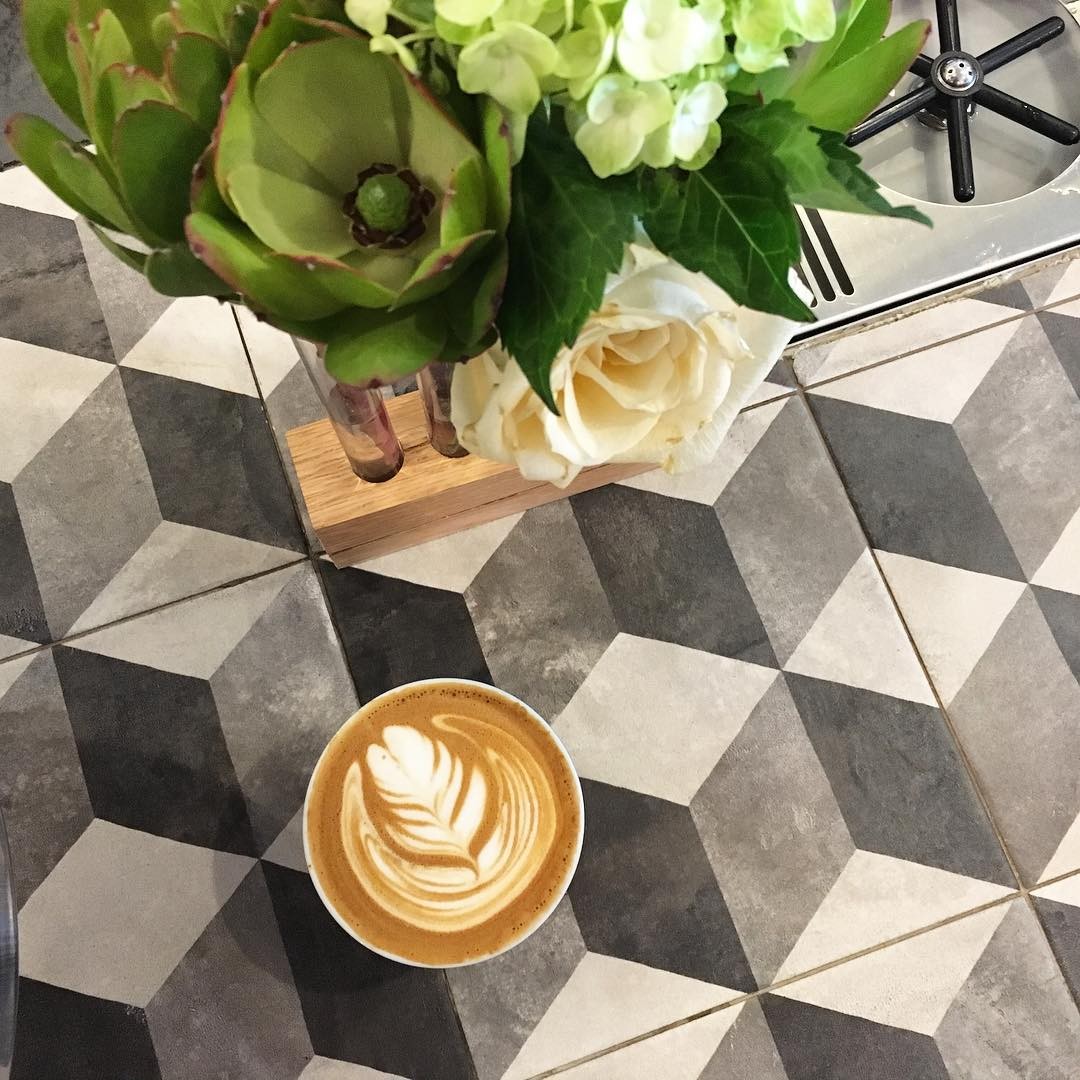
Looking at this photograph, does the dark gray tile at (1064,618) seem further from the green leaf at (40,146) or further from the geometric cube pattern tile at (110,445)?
the green leaf at (40,146)

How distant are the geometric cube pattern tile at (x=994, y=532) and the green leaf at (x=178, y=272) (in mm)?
971

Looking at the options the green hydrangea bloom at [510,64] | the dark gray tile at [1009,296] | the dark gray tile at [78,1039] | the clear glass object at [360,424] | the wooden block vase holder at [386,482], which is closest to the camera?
the green hydrangea bloom at [510,64]

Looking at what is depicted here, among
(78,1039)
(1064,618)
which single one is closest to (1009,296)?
(1064,618)

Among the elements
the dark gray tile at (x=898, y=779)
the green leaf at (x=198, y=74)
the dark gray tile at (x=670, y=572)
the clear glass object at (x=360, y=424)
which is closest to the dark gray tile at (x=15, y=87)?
the clear glass object at (x=360, y=424)

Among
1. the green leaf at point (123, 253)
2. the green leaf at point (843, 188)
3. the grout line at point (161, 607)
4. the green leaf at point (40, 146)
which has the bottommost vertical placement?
the grout line at point (161, 607)

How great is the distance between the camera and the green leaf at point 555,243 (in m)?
0.38

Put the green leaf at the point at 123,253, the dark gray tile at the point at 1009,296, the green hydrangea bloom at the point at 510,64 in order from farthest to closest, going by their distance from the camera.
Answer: the dark gray tile at the point at 1009,296 → the green leaf at the point at 123,253 → the green hydrangea bloom at the point at 510,64

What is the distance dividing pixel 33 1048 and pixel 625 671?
75 centimetres

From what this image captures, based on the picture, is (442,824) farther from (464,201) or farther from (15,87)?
(15,87)

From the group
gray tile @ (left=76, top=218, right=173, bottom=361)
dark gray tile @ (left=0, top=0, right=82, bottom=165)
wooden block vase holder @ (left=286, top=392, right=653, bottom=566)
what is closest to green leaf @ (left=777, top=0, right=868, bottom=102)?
wooden block vase holder @ (left=286, top=392, right=653, bottom=566)

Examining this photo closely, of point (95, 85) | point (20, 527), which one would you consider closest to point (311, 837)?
point (20, 527)

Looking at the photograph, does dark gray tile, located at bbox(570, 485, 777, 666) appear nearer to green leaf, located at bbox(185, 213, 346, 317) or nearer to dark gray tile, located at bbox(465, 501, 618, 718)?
dark gray tile, located at bbox(465, 501, 618, 718)

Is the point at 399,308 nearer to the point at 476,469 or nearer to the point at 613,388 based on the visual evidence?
the point at 613,388

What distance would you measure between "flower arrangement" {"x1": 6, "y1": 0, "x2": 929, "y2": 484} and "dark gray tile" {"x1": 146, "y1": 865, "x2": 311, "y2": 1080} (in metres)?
0.86
